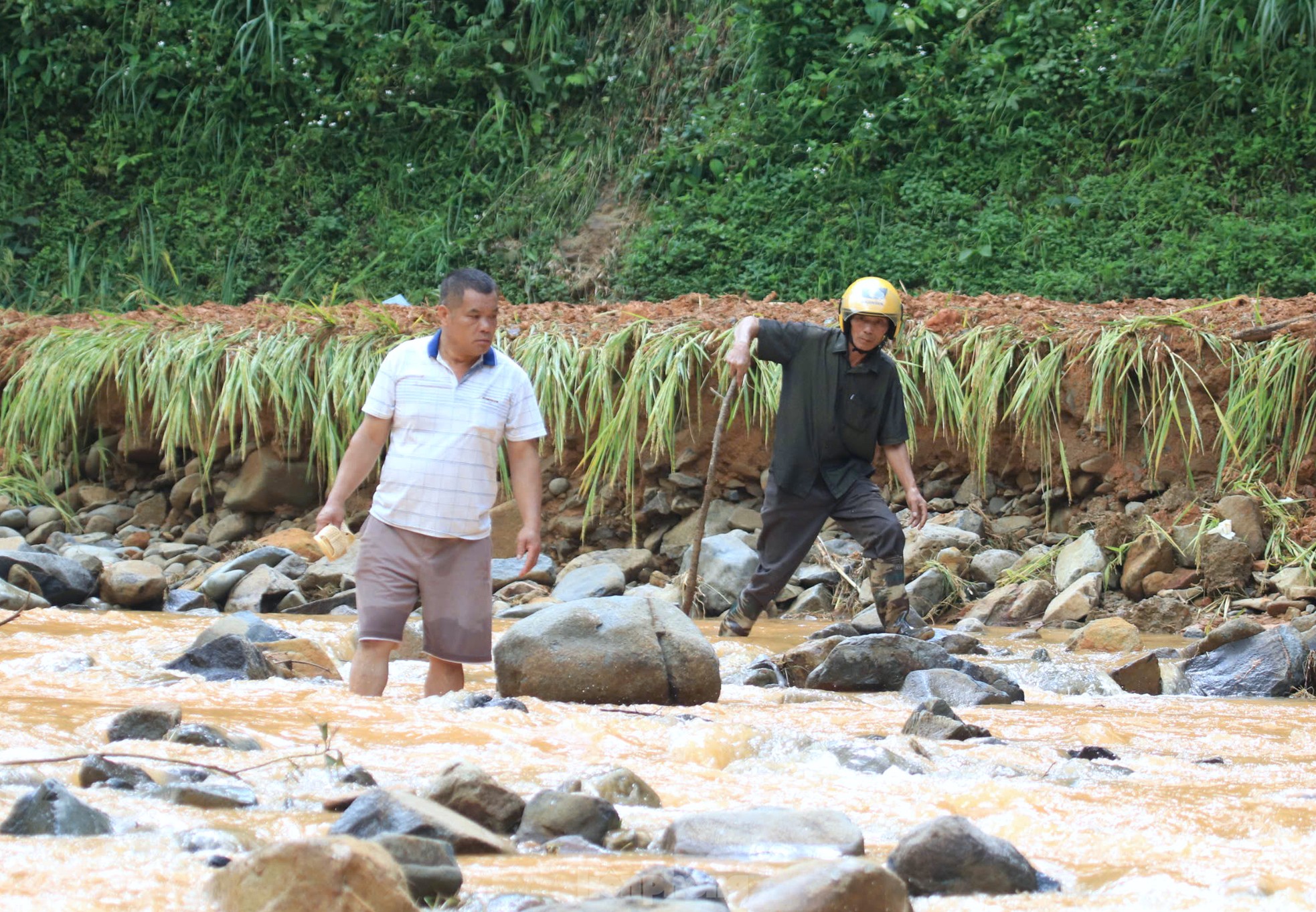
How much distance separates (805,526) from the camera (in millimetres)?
5898

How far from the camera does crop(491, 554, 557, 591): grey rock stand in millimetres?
7098

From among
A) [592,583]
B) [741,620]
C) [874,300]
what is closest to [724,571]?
[592,583]

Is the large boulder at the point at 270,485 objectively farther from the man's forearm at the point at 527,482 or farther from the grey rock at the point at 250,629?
the man's forearm at the point at 527,482

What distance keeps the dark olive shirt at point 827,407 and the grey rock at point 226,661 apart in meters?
2.37

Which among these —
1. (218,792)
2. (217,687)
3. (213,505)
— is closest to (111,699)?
(217,687)

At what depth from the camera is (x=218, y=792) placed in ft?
8.59

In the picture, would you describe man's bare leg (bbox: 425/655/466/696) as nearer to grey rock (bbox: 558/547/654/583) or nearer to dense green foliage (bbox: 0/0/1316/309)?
grey rock (bbox: 558/547/654/583)

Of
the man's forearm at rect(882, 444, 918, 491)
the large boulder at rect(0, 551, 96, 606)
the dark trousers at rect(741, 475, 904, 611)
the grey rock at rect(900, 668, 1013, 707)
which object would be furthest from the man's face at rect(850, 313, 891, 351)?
the large boulder at rect(0, 551, 96, 606)

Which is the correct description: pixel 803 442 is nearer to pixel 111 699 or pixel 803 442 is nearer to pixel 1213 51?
pixel 111 699

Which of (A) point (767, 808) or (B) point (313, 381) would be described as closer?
(A) point (767, 808)

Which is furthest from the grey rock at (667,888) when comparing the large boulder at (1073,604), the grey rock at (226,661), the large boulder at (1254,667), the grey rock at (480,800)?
the large boulder at (1073,604)

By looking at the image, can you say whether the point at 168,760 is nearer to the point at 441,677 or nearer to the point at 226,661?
the point at 441,677

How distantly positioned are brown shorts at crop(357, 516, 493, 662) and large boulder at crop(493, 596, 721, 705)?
129mm

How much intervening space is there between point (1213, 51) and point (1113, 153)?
3.24 ft
